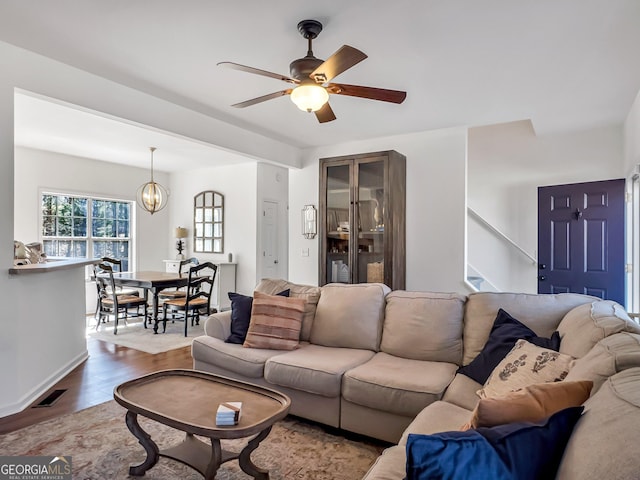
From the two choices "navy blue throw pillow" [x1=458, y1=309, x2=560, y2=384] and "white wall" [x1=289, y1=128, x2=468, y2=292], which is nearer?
"navy blue throw pillow" [x1=458, y1=309, x2=560, y2=384]

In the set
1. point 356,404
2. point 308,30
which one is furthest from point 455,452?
point 308,30

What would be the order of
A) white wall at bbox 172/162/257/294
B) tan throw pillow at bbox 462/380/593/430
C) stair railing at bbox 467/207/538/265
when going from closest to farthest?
tan throw pillow at bbox 462/380/593/430 → stair railing at bbox 467/207/538/265 → white wall at bbox 172/162/257/294

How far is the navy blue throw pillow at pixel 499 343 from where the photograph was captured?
213 cm

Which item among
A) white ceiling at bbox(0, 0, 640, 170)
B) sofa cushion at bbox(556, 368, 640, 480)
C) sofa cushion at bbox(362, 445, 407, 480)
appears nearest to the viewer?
sofa cushion at bbox(556, 368, 640, 480)

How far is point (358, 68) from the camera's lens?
3018 millimetres

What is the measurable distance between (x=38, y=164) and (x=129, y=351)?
3534 mm

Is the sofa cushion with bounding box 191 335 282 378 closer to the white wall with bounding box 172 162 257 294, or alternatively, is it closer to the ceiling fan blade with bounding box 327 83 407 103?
the ceiling fan blade with bounding box 327 83 407 103

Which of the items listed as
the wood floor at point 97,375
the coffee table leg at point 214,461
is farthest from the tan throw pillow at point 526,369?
the wood floor at point 97,375

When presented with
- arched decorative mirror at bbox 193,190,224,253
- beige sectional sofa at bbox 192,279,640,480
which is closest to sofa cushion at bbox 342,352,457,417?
beige sectional sofa at bbox 192,279,640,480

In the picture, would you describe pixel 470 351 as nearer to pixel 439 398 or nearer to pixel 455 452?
pixel 439 398

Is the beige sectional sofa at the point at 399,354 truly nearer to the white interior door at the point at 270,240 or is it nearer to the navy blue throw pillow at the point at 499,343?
the navy blue throw pillow at the point at 499,343

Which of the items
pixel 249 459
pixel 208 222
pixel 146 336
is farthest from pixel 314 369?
pixel 208 222

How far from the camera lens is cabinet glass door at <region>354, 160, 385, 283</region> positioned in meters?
4.44

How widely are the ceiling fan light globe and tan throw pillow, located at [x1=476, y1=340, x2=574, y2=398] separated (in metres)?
1.82
